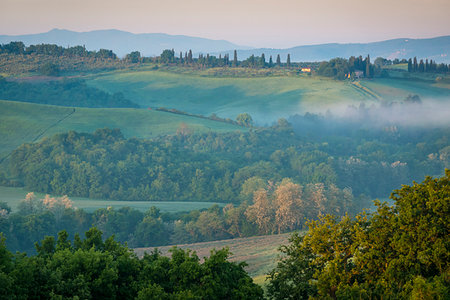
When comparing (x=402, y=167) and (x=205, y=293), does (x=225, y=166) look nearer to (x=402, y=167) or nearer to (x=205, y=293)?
(x=402, y=167)

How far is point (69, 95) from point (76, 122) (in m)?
40.9

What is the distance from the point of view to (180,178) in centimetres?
10081

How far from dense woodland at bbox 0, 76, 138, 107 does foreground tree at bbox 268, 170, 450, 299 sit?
138 metres

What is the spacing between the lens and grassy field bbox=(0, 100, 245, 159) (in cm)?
10875

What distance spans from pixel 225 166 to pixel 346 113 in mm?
59448

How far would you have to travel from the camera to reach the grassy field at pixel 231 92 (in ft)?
516

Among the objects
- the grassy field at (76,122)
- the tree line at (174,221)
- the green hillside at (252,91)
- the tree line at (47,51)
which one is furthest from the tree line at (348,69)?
the tree line at (174,221)

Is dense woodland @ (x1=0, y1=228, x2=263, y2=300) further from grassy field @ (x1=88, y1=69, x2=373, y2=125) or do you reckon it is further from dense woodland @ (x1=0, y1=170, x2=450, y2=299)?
grassy field @ (x1=88, y1=69, x2=373, y2=125)

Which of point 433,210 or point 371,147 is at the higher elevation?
point 433,210

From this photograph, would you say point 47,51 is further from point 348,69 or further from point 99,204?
point 99,204

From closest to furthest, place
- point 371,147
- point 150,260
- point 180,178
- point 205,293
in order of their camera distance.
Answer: point 205,293 < point 150,260 < point 180,178 < point 371,147

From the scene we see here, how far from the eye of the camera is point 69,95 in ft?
513

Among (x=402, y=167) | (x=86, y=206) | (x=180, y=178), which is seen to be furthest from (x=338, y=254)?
(x=402, y=167)

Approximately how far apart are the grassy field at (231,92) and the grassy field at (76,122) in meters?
23.6
